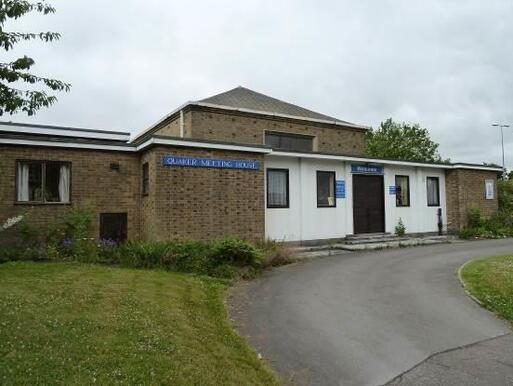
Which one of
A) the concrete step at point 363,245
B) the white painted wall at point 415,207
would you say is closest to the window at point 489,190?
the white painted wall at point 415,207

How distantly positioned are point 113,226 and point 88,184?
1.47m

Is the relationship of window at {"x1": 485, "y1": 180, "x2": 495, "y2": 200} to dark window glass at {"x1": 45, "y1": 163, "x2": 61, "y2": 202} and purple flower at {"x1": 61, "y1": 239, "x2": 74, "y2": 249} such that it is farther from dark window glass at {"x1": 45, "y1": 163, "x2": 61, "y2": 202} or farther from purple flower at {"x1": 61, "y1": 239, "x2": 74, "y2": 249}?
dark window glass at {"x1": 45, "y1": 163, "x2": 61, "y2": 202}

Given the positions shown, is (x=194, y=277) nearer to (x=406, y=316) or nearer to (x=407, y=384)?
(x=406, y=316)

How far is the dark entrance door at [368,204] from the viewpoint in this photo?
717 inches

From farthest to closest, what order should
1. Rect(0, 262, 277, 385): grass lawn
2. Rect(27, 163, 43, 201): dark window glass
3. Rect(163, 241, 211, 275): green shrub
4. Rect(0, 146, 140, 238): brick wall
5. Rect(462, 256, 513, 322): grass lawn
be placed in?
Rect(27, 163, 43, 201): dark window glass, Rect(0, 146, 140, 238): brick wall, Rect(163, 241, 211, 275): green shrub, Rect(462, 256, 513, 322): grass lawn, Rect(0, 262, 277, 385): grass lawn

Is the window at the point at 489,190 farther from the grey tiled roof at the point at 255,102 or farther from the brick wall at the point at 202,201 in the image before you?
the brick wall at the point at 202,201

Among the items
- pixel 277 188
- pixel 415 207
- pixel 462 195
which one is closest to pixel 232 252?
pixel 277 188

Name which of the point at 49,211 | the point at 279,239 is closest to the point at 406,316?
the point at 279,239

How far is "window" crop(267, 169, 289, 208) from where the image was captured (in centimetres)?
1581

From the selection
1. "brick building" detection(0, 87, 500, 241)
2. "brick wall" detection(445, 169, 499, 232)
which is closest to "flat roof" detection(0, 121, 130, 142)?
"brick building" detection(0, 87, 500, 241)

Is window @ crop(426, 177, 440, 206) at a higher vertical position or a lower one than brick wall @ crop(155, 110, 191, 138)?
lower

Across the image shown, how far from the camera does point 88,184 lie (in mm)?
13234

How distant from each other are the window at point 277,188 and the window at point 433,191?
337 inches

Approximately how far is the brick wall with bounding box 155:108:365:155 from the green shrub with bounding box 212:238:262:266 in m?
7.37
